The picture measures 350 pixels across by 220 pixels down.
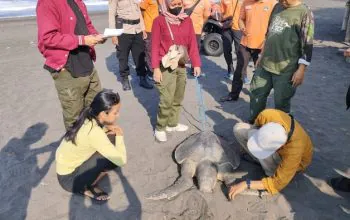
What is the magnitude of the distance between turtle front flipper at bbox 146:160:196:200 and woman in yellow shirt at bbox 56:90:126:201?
15.8 inches

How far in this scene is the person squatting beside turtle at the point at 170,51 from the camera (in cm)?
306

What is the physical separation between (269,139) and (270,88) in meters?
1.20

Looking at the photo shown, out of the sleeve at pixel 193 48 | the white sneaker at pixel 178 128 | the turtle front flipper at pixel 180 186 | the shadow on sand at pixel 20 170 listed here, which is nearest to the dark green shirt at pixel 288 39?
the sleeve at pixel 193 48

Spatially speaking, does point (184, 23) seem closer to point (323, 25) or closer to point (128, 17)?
point (128, 17)

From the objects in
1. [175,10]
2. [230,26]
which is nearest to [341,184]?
[175,10]

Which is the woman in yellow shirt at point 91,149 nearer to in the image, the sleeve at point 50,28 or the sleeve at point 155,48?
the sleeve at point 50,28

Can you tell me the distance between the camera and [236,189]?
8.43ft

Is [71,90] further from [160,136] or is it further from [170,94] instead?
[160,136]

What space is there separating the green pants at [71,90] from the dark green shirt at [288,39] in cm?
173

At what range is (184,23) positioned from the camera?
3164 millimetres

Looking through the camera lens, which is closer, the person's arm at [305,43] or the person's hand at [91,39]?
the person's hand at [91,39]

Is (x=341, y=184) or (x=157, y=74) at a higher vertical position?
(x=157, y=74)

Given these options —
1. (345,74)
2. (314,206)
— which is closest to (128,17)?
(314,206)

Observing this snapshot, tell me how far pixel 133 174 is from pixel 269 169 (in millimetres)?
1235
